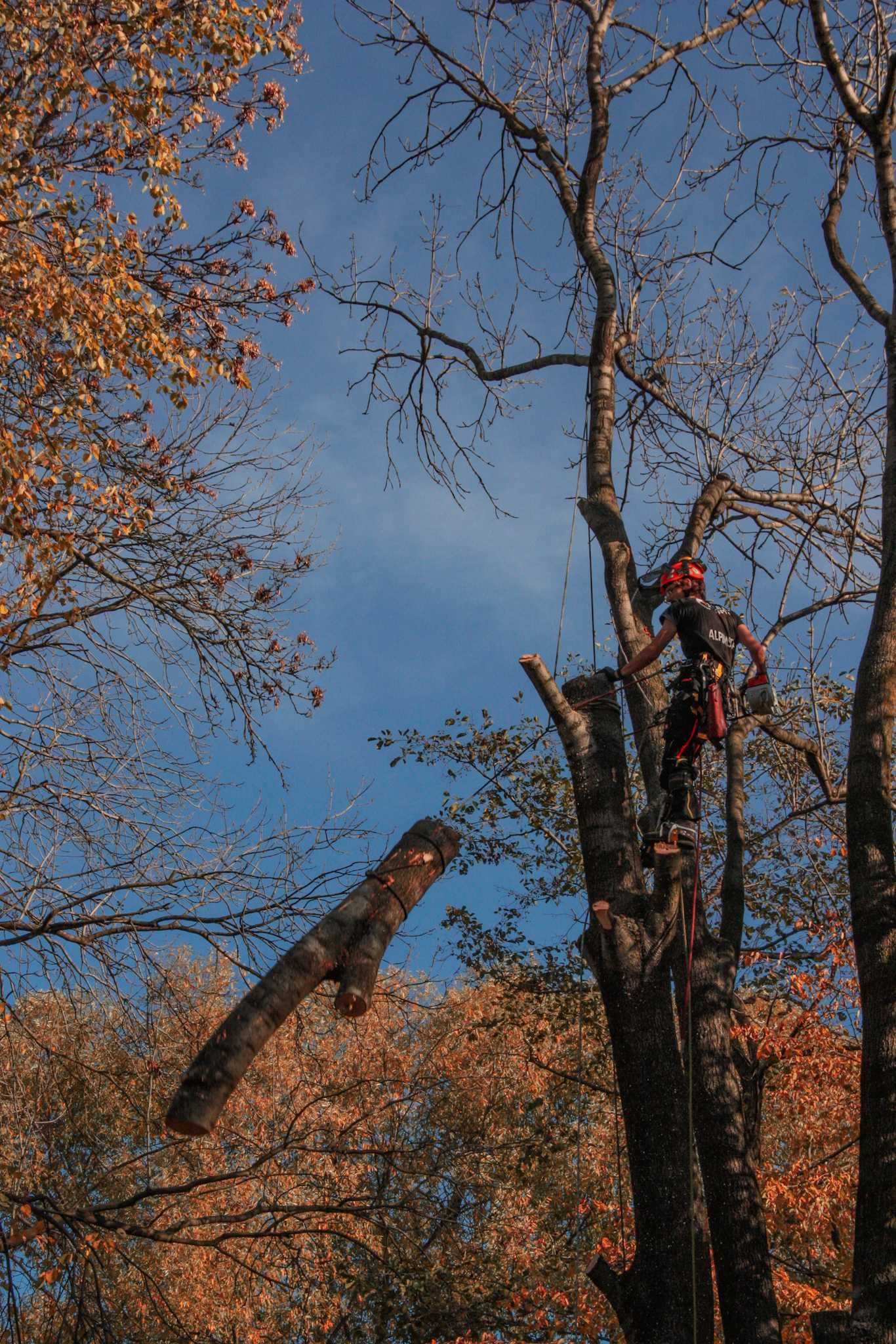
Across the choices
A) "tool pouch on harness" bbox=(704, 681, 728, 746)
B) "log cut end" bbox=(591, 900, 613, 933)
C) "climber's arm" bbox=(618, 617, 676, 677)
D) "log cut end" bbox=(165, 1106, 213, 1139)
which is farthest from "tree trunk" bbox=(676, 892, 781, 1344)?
"log cut end" bbox=(165, 1106, 213, 1139)

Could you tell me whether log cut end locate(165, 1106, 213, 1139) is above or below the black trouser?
below

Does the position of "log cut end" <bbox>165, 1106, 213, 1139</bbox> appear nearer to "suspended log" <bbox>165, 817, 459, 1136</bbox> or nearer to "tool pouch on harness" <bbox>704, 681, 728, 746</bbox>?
"suspended log" <bbox>165, 817, 459, 1136</bbox>

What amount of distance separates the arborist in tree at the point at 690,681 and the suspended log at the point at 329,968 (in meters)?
1.19

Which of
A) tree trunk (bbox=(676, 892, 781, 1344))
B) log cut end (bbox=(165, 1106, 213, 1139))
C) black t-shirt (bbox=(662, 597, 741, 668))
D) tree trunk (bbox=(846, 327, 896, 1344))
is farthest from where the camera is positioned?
black t-shirt (bbox=(662, 597, 741, 668))

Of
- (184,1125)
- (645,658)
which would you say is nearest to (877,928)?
(645,658)

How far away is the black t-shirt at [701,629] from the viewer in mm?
6137

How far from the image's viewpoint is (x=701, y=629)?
20.2 ft

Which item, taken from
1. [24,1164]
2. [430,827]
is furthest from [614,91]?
[24,1164]

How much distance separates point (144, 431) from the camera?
717 cm

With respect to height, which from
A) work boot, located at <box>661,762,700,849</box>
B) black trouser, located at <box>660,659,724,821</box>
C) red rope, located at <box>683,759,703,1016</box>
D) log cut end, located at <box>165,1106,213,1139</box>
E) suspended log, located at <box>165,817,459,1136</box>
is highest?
black trouser, located at <box>660,659,724,821</box>

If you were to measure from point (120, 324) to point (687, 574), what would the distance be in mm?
3158

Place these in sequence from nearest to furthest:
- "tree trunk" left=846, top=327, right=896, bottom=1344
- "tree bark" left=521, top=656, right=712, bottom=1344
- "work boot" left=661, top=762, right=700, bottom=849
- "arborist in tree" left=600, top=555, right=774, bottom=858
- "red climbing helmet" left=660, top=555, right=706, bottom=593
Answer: "tree trunk" left=846, top=327, right=896, bottom=1344 → "tree bark" left=521, top=656, right=712, bottom=1344 → "work boot" left=661, top=762, right=700, bottom=849 → "arborist in tree" left=600, top=555, right=774, bottom=858 → "red climbing helmet" left=660, top=555, right=706, bottom=593

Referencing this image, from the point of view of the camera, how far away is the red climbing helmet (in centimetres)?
634

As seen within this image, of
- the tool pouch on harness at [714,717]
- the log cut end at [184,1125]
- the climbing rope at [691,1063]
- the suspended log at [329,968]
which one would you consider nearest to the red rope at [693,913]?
the climbing rope at [691,1063]
